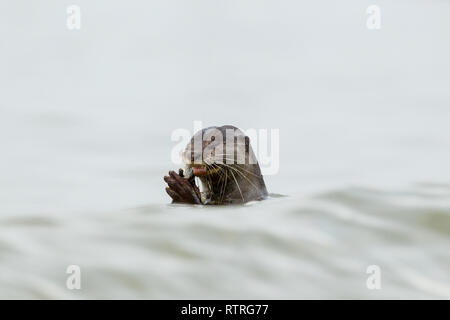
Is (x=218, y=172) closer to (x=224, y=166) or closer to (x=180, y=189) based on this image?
(x=224, y=166)

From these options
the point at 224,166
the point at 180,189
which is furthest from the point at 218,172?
the point at 180,189

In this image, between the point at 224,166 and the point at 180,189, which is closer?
the point at 180,189

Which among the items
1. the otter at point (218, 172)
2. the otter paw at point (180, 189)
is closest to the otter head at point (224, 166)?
the otter at point (218, 172)

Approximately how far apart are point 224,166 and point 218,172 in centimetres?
9

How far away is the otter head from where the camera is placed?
10273mm

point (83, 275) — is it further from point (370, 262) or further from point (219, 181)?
Answer: point (219, 181)

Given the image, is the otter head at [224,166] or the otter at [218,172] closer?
the otter at [218,172]

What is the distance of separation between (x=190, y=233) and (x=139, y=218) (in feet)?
2.07

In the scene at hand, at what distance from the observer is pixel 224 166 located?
34.9 feet

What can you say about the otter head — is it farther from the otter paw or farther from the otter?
the otter paw

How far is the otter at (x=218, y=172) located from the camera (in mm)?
10086

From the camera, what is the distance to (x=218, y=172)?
10.6m

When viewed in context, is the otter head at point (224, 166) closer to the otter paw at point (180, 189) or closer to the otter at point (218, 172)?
the otter at point (218, 172)

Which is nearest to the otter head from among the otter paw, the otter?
the otter
